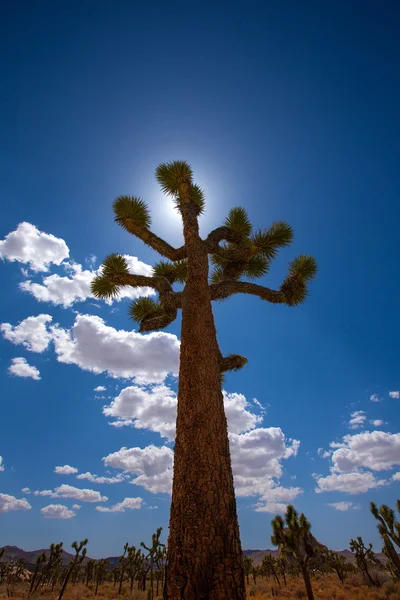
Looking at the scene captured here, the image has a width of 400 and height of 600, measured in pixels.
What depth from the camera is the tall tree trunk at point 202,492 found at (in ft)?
8.41

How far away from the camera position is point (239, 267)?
7.22m

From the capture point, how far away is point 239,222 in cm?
775

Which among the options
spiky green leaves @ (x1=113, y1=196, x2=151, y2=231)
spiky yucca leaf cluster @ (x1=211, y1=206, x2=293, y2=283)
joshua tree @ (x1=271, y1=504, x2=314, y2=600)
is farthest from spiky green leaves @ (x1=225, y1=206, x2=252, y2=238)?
joshua tree @ (x1=271, y1=504, x2=314, y2=600)

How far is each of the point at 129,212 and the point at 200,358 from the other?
4.23m

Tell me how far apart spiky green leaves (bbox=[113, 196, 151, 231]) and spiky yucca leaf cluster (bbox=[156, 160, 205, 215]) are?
0.84 m

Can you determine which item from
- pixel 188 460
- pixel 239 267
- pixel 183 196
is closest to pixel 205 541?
pixel 188 460

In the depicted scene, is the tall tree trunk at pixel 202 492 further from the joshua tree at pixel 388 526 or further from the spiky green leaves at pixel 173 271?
the joshua tree at pixel 388 526

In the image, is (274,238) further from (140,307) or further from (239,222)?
(140,307)

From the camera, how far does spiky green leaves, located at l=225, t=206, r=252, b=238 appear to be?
766cm

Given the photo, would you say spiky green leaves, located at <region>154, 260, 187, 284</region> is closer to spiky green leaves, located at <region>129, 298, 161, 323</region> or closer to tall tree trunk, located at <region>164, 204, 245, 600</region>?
spiky green leaves, located at <region>129, 298, 161, 323</region>

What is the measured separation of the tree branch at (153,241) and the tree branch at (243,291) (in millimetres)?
992

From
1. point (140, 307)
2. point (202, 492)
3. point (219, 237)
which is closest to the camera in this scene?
point (202, 492)

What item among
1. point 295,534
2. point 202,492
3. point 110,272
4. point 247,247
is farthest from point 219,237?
point 295,534

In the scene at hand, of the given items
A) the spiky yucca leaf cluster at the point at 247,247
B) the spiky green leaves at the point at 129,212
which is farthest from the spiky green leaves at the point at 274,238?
the spiky green leaves at the point at 129,212
